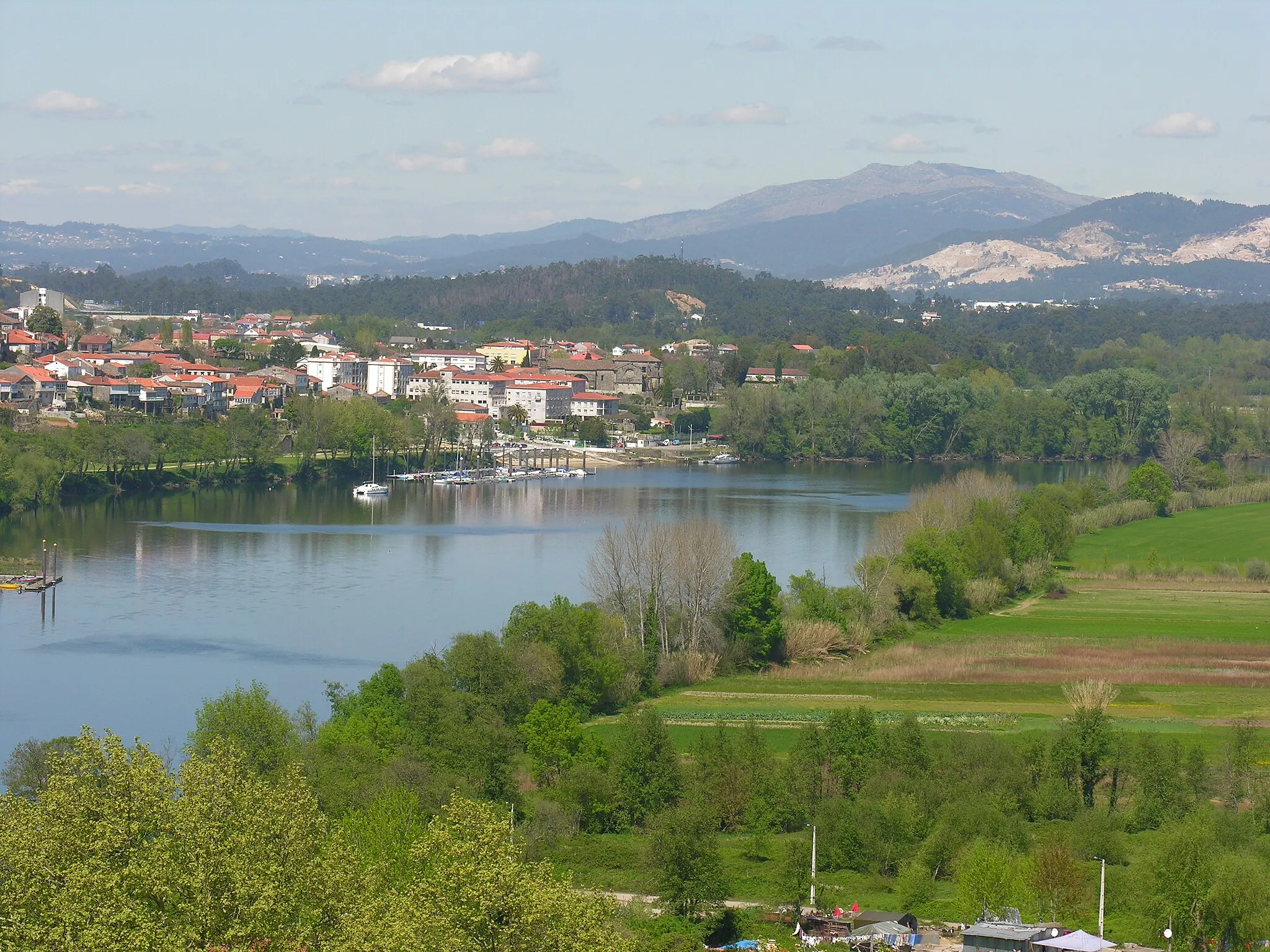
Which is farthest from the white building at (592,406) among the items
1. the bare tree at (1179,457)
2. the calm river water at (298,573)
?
the bare tree at (1179,457)

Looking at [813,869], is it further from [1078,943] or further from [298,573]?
[298,573]

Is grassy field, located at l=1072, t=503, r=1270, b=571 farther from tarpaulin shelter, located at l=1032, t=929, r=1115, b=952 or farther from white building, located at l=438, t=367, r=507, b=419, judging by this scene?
white building, located at l=438, t=367, r=507, b=419

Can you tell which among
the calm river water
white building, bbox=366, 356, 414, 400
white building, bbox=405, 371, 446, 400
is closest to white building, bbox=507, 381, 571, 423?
white building, bbox=405, 371, 446, 400

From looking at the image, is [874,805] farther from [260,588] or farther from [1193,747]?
[260,588]

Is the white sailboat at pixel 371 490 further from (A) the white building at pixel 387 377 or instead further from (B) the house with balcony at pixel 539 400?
(A) the white building at pixel 387 377

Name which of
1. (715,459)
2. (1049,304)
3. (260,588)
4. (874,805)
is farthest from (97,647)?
(1049,304)

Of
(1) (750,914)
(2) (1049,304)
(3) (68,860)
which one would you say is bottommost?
(1) (750,914)
